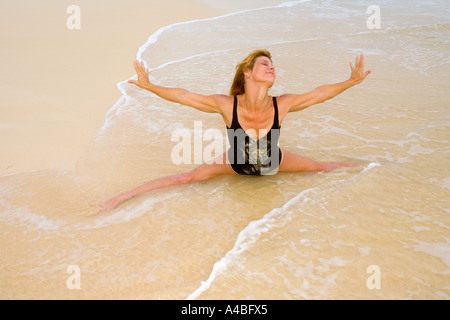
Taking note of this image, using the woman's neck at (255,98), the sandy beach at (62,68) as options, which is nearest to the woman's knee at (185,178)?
the woman's neck at (255,98)

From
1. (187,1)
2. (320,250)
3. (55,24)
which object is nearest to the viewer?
(320,250)

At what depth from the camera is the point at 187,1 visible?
42.5 feet

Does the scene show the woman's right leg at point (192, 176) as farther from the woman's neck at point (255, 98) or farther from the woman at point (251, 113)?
the woman's neck at point (255, 98)

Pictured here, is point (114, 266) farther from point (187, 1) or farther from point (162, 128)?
point (187, 1)

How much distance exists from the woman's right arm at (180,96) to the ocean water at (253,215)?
0.80 metres

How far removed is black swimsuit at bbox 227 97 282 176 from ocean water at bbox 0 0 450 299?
0.16 m

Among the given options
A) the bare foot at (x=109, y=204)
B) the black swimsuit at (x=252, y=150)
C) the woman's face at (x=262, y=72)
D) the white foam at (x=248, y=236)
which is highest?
the woman's face at (x=262, y=72)

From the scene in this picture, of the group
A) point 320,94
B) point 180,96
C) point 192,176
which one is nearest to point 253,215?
point 192,176

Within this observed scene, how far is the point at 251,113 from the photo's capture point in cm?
382

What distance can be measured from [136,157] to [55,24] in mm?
6521

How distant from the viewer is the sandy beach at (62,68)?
4.75m

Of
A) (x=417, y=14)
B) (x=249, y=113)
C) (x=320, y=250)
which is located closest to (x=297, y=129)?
(x=249, y=113)

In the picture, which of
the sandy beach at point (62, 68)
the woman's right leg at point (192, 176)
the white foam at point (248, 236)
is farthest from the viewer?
the sandy beach at point (62, 68)

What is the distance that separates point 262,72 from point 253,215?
1271mm
